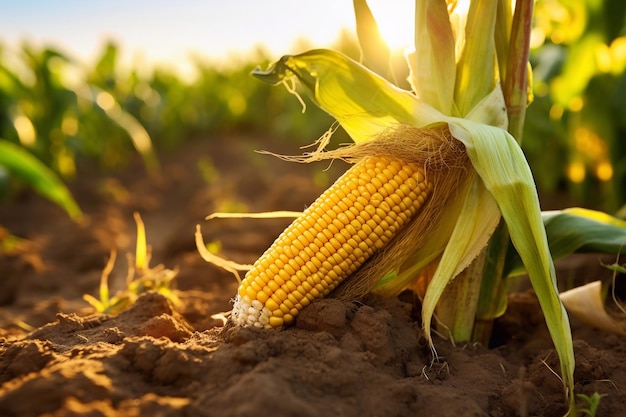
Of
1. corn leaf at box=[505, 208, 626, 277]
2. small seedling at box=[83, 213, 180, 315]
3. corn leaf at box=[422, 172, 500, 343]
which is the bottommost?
corn leaf at box=[505, 208, 626, 277]

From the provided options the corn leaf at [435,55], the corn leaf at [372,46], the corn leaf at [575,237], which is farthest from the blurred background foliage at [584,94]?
the corn leaf at [435,55]

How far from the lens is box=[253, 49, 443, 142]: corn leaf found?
2.79 meters

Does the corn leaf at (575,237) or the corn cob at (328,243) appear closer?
the corn cob at (328,243)

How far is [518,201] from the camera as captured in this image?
2477mm

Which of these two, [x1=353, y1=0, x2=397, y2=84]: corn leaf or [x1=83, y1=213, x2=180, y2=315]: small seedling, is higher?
[x1=353, y1=0, x2=397, y2=84]: corn leaf

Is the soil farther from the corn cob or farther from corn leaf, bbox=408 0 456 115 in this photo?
corn leaf, bbox=408 0 456 115

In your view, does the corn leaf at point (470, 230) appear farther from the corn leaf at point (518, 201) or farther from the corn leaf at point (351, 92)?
the corn leaf at point (351, 92)

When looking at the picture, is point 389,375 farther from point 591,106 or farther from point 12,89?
point 12,89

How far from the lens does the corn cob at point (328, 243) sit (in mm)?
2615

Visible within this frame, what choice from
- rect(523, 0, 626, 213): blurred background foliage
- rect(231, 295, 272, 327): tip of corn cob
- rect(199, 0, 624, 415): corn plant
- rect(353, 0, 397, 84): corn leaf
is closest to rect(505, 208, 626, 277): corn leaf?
rect(199, 0, 624, 415): corn plant

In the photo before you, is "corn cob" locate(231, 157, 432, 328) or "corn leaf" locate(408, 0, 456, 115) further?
"corn leaf" locate(408, 0, 456, 115)

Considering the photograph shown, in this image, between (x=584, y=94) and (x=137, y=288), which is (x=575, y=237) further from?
(x=584, y=94)

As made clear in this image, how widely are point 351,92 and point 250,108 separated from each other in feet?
38.6

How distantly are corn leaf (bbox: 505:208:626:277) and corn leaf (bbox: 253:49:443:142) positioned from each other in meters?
0.83
